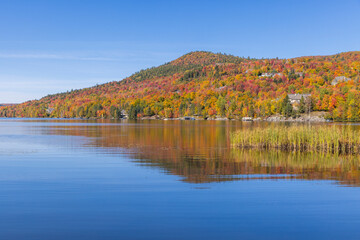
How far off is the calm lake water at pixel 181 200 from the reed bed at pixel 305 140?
5.86 m

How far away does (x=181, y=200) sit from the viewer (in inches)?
564

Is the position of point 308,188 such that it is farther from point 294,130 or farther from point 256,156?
point 294,130

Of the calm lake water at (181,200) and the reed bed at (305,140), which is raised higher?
the reed bed at (305,140)

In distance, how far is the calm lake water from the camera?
11.0 m

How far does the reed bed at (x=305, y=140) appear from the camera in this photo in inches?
1207

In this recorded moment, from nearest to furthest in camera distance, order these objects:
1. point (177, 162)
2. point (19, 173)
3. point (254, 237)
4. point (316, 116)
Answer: point (254, 237) < point (19, 173) < point (177, 162) < point (316, 116)

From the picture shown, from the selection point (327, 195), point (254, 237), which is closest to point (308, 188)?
point (327, 195)

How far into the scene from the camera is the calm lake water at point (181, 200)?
10984 millimetres

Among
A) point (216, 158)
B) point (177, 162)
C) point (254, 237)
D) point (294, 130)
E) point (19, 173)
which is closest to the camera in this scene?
point (254, 237)

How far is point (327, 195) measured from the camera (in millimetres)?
15227

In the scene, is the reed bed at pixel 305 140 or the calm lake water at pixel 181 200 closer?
the calm lake water at pixel 181 200

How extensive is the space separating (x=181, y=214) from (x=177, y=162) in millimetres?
12990

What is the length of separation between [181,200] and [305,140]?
21648mm

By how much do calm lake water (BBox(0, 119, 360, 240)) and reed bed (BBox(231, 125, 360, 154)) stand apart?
231 inches
